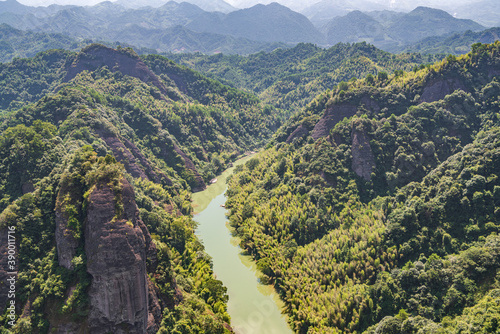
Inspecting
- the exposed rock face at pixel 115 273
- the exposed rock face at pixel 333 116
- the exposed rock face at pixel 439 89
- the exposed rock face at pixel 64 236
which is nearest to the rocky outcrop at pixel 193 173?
the exposed rock face at pixel 333 116

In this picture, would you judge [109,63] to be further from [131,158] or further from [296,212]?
[296,212]

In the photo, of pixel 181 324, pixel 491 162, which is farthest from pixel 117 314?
pixel 491 162

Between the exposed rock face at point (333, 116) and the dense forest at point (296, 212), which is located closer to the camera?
the dense forest at point (296, 212)

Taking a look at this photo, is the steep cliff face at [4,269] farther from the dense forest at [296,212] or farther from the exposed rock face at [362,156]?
the exposed rock face at [362,156]

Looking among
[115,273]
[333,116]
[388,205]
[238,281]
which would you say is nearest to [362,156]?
[388,205]

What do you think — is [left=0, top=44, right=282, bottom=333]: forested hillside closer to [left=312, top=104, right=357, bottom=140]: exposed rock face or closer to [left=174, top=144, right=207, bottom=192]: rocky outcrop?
[left=174, top=144, right=207, bottom=192]: rocky outcrop

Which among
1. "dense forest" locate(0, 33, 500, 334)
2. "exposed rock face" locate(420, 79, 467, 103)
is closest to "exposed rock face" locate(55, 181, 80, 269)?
"dense forest" locate(0, 33, 500, 334)
